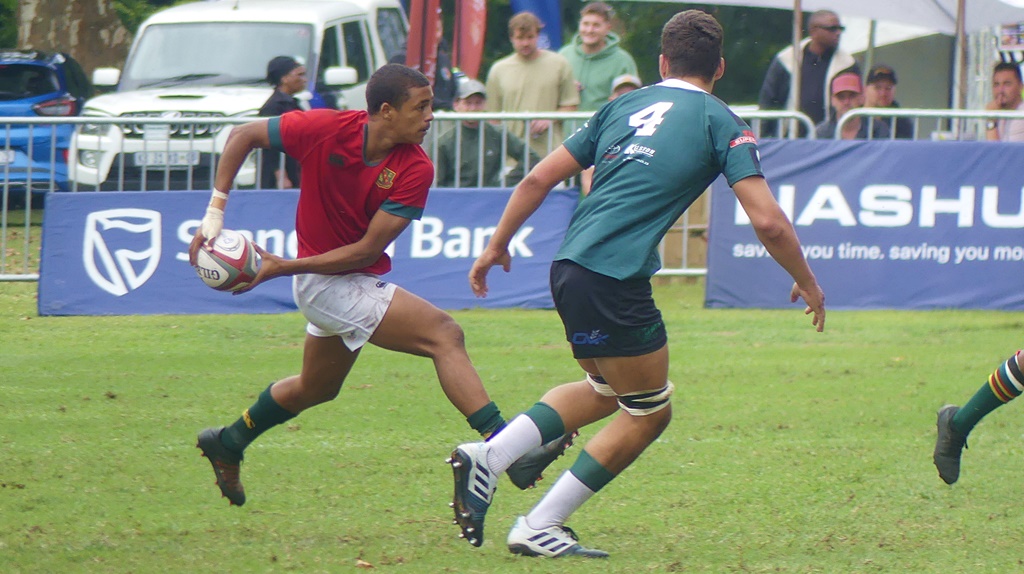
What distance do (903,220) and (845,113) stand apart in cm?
130

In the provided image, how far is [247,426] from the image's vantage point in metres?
5.81

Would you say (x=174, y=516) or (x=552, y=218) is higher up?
(x=552, y=218)

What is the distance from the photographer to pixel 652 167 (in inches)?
191

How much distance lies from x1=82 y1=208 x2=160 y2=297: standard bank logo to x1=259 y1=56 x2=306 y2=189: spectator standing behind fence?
1.12 metres

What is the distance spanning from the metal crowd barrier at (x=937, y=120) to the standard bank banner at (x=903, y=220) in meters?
0.35

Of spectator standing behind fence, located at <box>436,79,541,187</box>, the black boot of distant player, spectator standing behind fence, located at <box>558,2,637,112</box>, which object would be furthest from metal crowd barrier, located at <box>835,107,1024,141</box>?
the black boot of distant player

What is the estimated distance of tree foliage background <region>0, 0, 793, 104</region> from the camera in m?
23.7

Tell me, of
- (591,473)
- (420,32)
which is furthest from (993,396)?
(420,32)

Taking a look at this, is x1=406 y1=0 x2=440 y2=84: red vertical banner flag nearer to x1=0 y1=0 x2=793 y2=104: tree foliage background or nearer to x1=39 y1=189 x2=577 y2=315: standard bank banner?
x1=39 y1=189 x2=577 y2=315: standard bank banner

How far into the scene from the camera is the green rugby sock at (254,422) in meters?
5.77

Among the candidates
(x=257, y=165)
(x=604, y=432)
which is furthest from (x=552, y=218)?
(x=604, y=432)

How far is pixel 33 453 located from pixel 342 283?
2071mm

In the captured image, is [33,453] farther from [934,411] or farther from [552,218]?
[552,218]


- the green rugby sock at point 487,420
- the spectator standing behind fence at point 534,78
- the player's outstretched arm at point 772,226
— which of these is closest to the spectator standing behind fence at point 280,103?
the spectator standing behind fence at point 534,78
